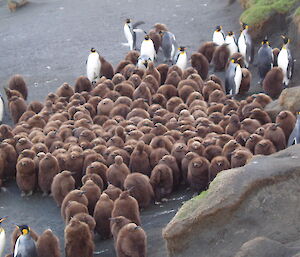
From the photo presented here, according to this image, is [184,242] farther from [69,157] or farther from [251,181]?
[69,157]


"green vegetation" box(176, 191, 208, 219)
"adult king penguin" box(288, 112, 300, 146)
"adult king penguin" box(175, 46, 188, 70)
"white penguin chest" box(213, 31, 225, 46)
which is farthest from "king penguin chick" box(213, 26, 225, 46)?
"green vegetation" box(176, 191, 208, 219)

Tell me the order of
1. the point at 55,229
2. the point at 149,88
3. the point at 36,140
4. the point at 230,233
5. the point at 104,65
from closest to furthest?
the point at 230,233 < the point at 55,229 < the point at 36,140 < the point at 149,88 < the point at 104,65

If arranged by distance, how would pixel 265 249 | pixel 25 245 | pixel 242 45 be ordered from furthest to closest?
pixel 242 45, pixel 25 245, pixel 265 249

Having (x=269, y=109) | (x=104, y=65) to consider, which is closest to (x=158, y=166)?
(x=269, y=109)

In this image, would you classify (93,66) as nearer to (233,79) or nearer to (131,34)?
(131,34)

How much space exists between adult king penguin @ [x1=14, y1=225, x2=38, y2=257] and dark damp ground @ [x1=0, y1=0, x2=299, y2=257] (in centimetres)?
287

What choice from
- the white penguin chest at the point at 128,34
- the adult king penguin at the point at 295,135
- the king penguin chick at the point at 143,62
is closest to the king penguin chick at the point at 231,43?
the king penguin chick at the point at 143,62

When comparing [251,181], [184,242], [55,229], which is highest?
[251,181]

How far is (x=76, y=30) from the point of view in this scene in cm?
1909

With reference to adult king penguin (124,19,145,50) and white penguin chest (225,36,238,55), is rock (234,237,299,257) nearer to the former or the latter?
white penguin chest (225,36,238,55)

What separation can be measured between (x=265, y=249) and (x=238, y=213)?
38.1 inches

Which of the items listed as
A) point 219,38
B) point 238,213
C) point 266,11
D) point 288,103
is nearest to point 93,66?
point 219,38

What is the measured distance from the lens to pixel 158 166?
8.68 m

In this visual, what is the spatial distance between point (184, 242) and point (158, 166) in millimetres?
2913
